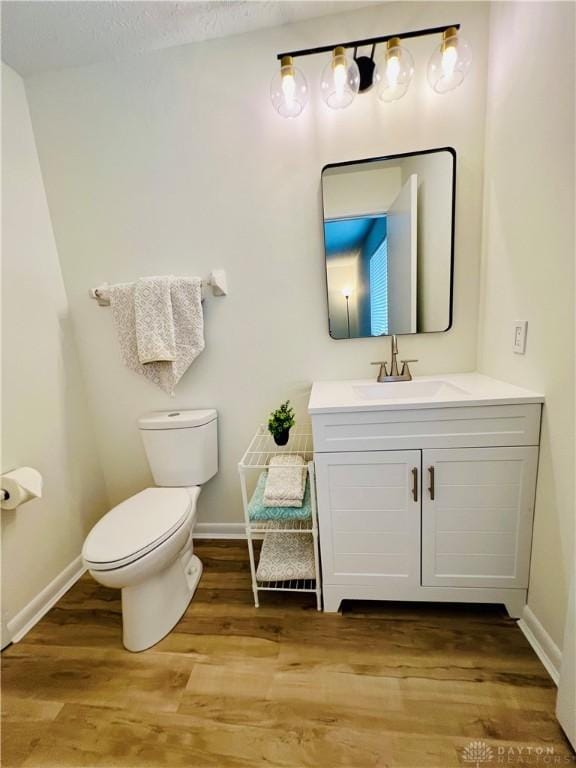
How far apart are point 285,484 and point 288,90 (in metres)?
1.57

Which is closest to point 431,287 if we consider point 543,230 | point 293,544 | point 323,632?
point 543,230

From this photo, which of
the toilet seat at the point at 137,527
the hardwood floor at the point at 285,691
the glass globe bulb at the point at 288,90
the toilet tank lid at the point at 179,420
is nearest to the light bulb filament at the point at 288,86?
the glass globe bulb at the point at 288,90

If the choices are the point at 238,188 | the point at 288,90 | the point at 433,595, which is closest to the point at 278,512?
the point at 433,595

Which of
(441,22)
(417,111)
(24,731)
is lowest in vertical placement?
(24,731)

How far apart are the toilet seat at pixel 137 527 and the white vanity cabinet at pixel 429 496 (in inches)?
24.3

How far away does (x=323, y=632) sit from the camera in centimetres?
120

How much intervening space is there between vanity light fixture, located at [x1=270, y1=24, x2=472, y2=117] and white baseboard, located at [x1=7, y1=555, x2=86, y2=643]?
7.87ft

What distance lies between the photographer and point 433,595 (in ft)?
3.99

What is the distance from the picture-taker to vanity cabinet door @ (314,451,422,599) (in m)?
1.14

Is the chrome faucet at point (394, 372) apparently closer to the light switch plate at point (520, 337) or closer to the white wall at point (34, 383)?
the light switch plate at point (520, 337)

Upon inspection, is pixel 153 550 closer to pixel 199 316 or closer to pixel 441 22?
pixel 199 316

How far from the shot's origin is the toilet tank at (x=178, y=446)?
1.50 metres

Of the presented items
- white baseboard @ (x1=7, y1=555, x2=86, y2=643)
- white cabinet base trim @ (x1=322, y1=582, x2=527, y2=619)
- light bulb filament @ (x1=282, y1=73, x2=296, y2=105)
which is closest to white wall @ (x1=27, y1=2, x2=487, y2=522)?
light bulb filament @ (x1=282, y1=73, x2=296, y2=105)

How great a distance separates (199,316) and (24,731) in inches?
62.5
